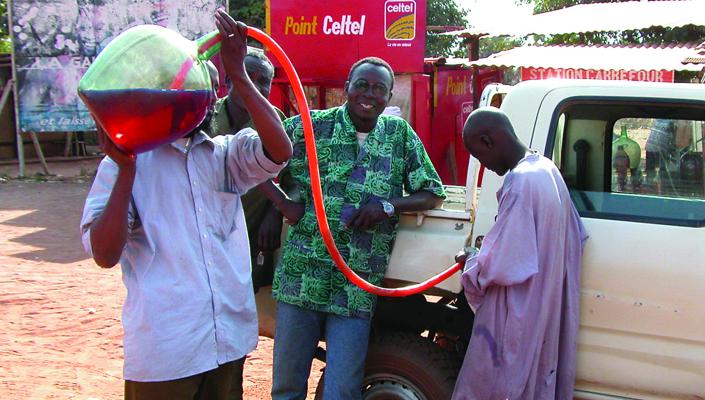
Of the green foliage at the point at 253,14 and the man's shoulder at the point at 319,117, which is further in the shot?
the green foliage at the point at 253,14

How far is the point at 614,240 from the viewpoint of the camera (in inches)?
115

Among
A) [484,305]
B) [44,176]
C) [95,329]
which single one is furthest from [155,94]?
[44,176]

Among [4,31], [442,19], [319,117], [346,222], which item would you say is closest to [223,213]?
[346,222]

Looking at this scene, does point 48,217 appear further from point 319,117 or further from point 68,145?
point 319,117

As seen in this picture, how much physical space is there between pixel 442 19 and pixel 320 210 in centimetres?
2195

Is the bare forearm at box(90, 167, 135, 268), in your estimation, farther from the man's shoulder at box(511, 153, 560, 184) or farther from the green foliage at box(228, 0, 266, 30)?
the green foliage at box(228, 0, 266, 30)

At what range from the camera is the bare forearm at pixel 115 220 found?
199cm

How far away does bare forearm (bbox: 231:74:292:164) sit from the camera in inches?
87.8

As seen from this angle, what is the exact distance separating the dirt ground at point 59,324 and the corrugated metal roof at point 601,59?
3.09 m

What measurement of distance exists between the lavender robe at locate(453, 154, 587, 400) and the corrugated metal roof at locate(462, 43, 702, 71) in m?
2.79

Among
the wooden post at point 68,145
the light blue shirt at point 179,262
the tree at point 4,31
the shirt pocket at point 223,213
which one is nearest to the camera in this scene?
the light blue shirt at point 179,262

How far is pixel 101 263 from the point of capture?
6.84 ft

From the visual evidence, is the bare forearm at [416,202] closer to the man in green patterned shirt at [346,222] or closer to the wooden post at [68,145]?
the man in green patterned shirt at [346,222]

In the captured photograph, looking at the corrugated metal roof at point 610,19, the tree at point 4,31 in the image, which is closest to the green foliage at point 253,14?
the tree at point 4,31
